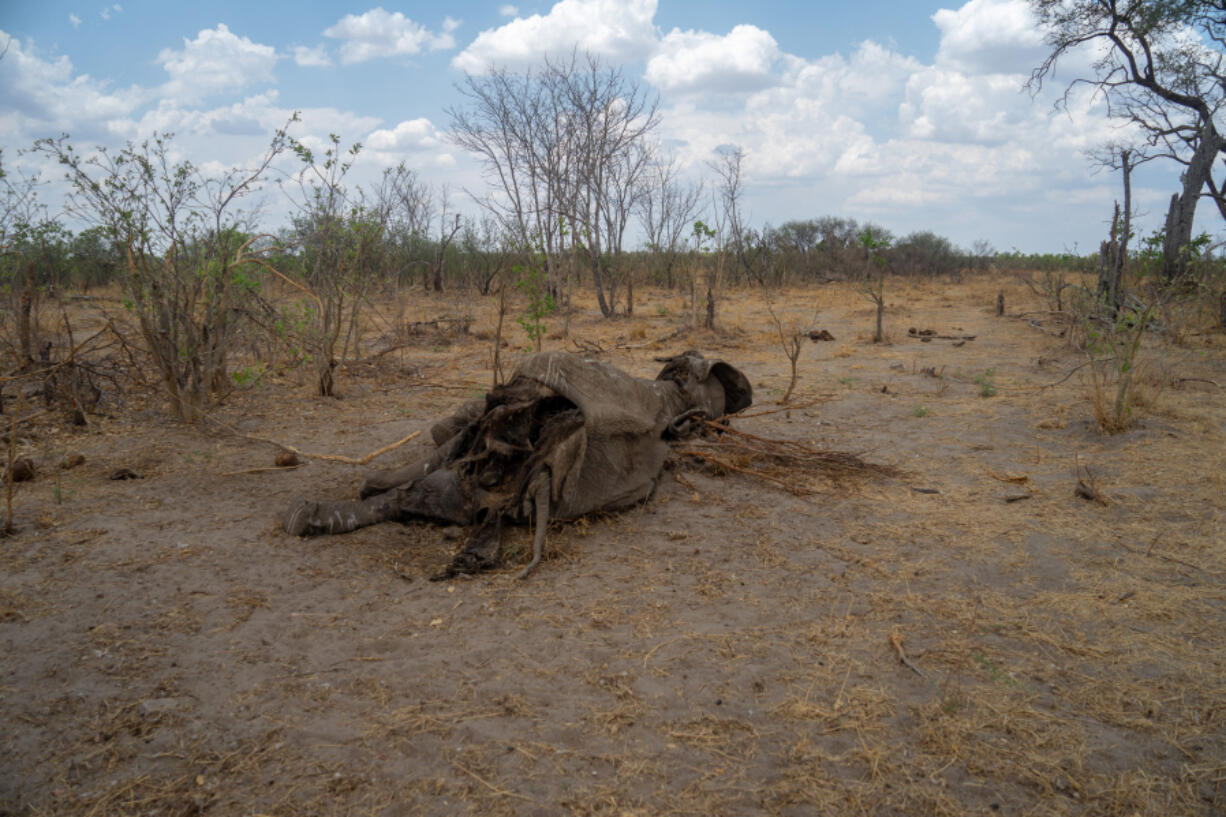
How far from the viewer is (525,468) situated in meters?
3.94

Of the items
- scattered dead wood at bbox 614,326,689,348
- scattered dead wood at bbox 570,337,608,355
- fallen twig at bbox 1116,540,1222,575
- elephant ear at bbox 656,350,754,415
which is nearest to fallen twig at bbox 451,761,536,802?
fallen twig at bbox 1116,540,1222,575

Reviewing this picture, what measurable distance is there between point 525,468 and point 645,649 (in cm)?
142

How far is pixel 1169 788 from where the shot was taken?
6.86ft

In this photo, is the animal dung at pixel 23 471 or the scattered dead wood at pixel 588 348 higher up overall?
the scattered dead wood at pixel 588 348

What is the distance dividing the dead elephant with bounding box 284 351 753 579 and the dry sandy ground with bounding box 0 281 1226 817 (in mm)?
158

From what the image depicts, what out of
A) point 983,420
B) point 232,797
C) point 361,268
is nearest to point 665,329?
point 361,268

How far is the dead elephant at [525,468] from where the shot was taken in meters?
3.83

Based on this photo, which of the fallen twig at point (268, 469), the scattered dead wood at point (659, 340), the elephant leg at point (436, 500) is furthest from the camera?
the scattered dead wood at point (659, 340)

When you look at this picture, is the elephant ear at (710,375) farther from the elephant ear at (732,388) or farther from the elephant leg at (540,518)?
the elephant leg at (540,518)

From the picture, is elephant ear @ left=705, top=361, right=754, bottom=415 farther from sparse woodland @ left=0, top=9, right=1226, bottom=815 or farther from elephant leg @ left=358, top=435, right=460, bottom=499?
elephant leg @ left=358, top=435, right=460, bottom=499

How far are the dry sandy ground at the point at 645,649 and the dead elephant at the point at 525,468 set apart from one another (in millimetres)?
158

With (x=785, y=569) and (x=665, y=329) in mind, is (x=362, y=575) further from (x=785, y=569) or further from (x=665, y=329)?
(x=665, y=329)

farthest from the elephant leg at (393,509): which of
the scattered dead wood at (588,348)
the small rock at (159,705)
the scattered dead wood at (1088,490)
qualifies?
the scattered dead wood at (588,348)

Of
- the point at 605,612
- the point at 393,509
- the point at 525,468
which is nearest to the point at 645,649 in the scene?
the point at 605,612
